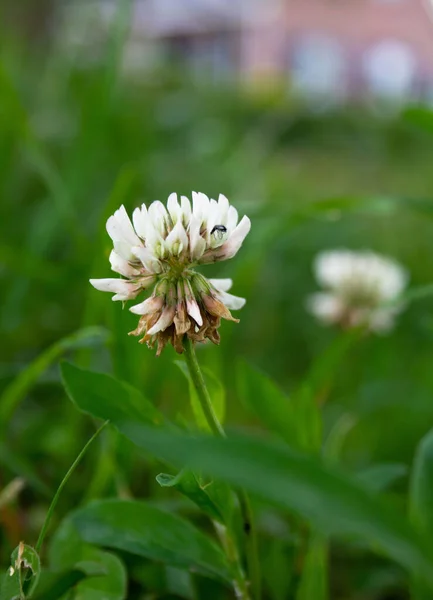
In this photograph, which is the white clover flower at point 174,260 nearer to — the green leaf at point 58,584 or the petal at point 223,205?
the petal at point 223,205

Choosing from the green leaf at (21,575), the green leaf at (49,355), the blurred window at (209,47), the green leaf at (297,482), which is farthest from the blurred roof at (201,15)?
the green leaf at (297,482)

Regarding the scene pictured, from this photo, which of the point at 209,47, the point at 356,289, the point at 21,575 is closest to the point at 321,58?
the point at 209,47

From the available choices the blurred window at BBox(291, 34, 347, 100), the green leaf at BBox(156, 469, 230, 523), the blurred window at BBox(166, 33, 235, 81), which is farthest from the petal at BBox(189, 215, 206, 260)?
the blurred window at BBox(166, 33, 235, 81)

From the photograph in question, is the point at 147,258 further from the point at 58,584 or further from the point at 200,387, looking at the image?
the point at 58,584

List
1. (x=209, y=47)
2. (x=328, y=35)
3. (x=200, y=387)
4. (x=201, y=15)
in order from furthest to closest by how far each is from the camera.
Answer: (x=209, y=47)
(x=201, y=15)
(x=328, y=35)
(x=200, y=387)

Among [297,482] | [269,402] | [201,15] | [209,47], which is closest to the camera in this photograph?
[297,482]
